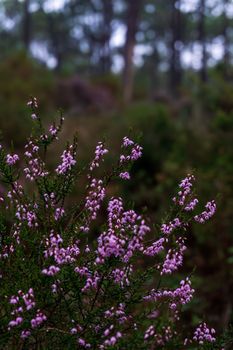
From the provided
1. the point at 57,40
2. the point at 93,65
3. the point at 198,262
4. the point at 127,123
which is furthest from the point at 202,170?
the point at 93,65

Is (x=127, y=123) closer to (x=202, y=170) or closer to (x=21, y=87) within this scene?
(x=202, y=170)

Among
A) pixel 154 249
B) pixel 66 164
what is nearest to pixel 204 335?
pixel 154 249

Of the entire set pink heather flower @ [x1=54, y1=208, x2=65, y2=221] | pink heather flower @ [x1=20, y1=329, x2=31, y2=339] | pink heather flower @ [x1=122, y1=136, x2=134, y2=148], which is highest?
pink heather flower @ [x1=122, y1=136, x2=134, y2=148]

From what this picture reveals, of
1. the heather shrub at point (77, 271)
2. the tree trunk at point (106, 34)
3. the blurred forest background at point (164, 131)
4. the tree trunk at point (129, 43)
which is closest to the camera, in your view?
the heather shrub at point (77, 271)

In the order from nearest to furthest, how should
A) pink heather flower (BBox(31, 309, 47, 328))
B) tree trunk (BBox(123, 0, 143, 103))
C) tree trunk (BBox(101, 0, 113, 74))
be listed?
pink heather flower (BBox(31, 309, 47, 328)) < tree trunk (BBox(123, 0, 143, 103)) < tree trunk (BBox(101, 0, 113, 74))

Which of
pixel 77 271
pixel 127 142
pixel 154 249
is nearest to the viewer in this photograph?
pixel 77 271

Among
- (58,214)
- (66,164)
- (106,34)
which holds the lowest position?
(58,214)

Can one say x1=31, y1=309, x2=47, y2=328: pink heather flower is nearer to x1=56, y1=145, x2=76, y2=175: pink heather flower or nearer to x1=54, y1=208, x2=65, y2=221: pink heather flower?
x1=54, y1=208, x2=65, y2=221: pink heather flower

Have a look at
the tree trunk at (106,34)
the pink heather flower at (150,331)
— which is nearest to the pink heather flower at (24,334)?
the pink heather flower at (150,331)

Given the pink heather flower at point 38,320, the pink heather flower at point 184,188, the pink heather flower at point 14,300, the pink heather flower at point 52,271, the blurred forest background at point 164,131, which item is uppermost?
the blurred forest background at point 164,131

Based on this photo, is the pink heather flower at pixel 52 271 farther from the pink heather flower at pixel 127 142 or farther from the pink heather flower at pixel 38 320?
the pink heather flower at pixel 127 142

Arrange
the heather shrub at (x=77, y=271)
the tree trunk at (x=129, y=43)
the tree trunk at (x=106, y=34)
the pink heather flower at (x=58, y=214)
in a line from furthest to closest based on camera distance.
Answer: the tree trunk at (x=106, y=34) < the tree trunk at (x=129, y=43) < the pink heather flower at (x=58, y=214) < the heather shrub at (x=77, y=271)

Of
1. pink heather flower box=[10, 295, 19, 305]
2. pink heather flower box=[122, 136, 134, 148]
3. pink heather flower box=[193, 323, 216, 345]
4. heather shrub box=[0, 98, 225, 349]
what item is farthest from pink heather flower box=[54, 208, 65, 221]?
pink heather flower box=[193, 323, 216, 345]

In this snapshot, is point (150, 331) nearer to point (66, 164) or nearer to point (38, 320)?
point (38, 320)
